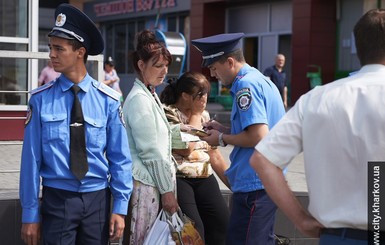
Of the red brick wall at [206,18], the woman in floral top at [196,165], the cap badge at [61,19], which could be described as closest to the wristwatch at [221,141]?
the woman in floral top at [196,165]

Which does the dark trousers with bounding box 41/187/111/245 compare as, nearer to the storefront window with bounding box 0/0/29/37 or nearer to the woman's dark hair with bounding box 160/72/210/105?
the woman's dark hair with bounding box 160/72/210/105

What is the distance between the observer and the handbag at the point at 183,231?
4.27 meters

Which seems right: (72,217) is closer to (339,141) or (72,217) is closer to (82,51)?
(82,51)

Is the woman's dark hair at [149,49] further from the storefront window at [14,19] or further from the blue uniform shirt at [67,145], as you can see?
the storefront window at [14,19]

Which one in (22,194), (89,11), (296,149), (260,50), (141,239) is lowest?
(141,239)

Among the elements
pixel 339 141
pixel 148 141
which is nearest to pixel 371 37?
pixel 339 141

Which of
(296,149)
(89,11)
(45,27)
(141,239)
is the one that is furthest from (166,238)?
(89,11)

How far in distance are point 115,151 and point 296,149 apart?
1416mm

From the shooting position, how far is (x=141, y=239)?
14.1 feet

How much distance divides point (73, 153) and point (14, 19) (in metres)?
7.61

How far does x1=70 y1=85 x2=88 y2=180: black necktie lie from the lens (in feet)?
11.8

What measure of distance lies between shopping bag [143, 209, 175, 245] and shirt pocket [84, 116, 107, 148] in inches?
29.7

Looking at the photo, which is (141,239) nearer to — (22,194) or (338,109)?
(22,194)

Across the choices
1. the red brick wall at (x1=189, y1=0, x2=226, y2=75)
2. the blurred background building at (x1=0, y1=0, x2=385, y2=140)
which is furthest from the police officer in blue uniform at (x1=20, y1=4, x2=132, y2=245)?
the red brick wall at (x1=189, y1=0, x2=226, y2=75)
